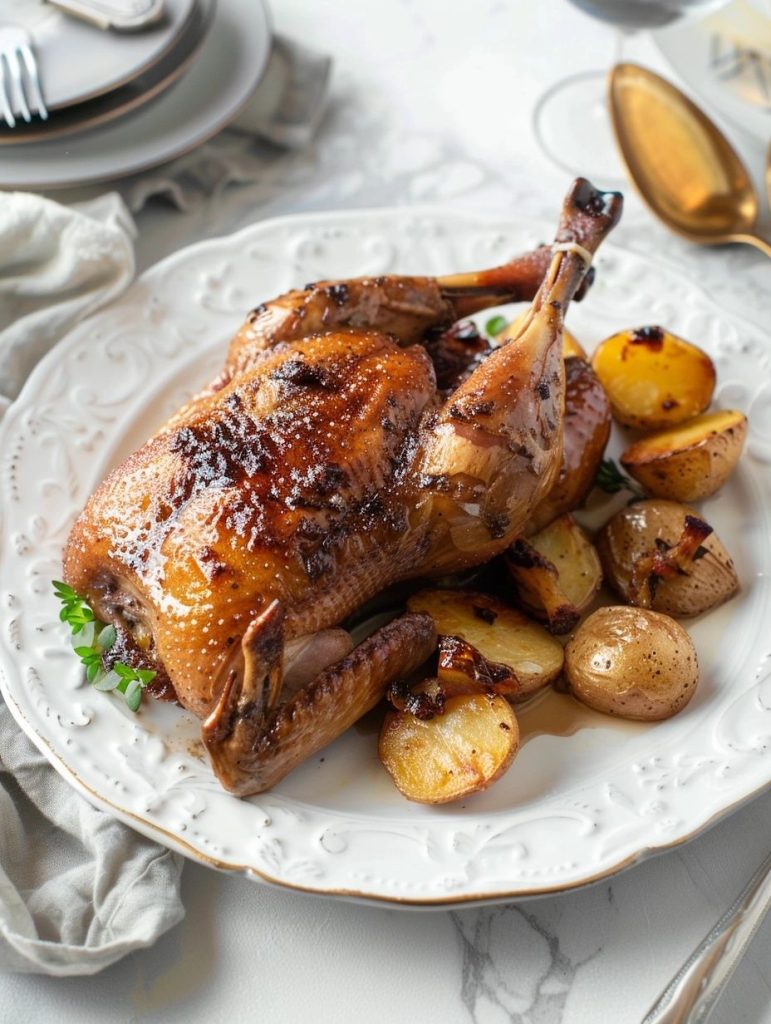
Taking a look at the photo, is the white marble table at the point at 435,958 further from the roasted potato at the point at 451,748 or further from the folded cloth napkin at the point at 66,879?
the roasted potato at the point at 451,748

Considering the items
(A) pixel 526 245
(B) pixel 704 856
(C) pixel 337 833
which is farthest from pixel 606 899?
(A) pixel 526 245

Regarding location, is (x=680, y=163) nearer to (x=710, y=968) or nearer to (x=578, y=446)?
(x=578, y=446)

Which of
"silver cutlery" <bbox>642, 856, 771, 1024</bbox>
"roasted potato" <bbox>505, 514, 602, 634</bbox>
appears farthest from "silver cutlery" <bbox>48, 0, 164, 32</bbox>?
"silver cutlery" <bbox>642, 856, 771, 1024</bbox>

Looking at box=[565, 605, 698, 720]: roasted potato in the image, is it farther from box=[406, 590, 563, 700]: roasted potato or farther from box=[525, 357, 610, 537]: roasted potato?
box=[525, 357, 610, 537]: roasted potato

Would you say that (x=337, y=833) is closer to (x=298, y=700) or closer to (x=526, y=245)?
(x=298, y=700)

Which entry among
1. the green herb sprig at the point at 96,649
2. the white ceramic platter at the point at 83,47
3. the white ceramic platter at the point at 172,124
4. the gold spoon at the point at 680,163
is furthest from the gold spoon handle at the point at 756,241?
the green herb sprig at the point at 96,649

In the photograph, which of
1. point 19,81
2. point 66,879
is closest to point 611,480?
point 66,879
